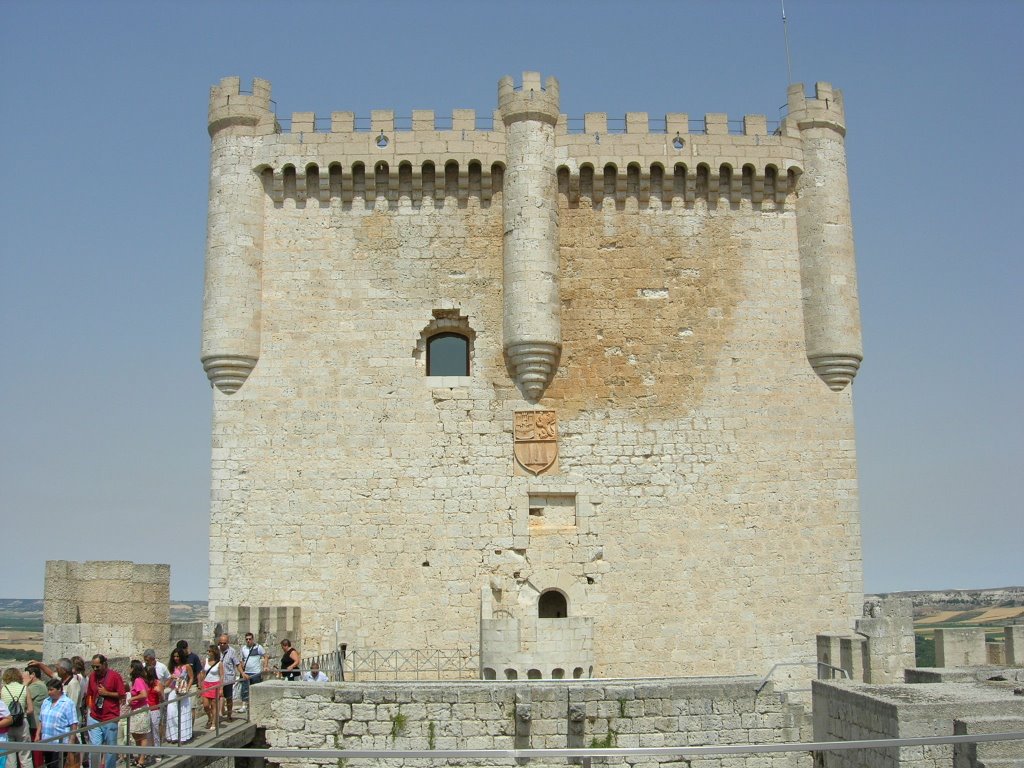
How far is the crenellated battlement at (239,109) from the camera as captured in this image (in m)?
18.9

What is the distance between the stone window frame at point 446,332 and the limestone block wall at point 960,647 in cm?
806

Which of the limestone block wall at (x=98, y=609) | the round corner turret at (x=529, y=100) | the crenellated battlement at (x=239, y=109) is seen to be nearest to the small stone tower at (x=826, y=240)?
the round corner turret at (x=529, y=100)

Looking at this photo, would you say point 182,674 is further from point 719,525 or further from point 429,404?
point 719,525

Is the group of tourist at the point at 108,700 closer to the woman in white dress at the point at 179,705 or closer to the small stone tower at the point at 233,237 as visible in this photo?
the woman in white dress at the point at 179,705

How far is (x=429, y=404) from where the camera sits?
18.0 meters

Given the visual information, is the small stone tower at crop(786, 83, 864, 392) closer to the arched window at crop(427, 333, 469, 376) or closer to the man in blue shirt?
the arched window at crop(427, 333, 469, 376)

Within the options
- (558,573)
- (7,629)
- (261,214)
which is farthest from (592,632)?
(7,629)

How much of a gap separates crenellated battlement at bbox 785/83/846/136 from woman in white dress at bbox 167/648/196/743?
13.6m

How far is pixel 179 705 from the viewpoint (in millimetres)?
10898

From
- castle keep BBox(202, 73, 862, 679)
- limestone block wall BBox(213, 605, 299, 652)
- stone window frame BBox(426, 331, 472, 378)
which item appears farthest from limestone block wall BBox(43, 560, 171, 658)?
stone window frame BBox(426, 331, 472, 378)

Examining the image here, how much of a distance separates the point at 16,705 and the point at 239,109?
1166cm

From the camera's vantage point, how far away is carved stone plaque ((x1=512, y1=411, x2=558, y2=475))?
58.2 ft

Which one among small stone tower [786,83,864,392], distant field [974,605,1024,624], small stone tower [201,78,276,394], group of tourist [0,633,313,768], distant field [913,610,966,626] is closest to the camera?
group of tourist [0,633,313,768]

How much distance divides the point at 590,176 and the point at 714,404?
4396mm
